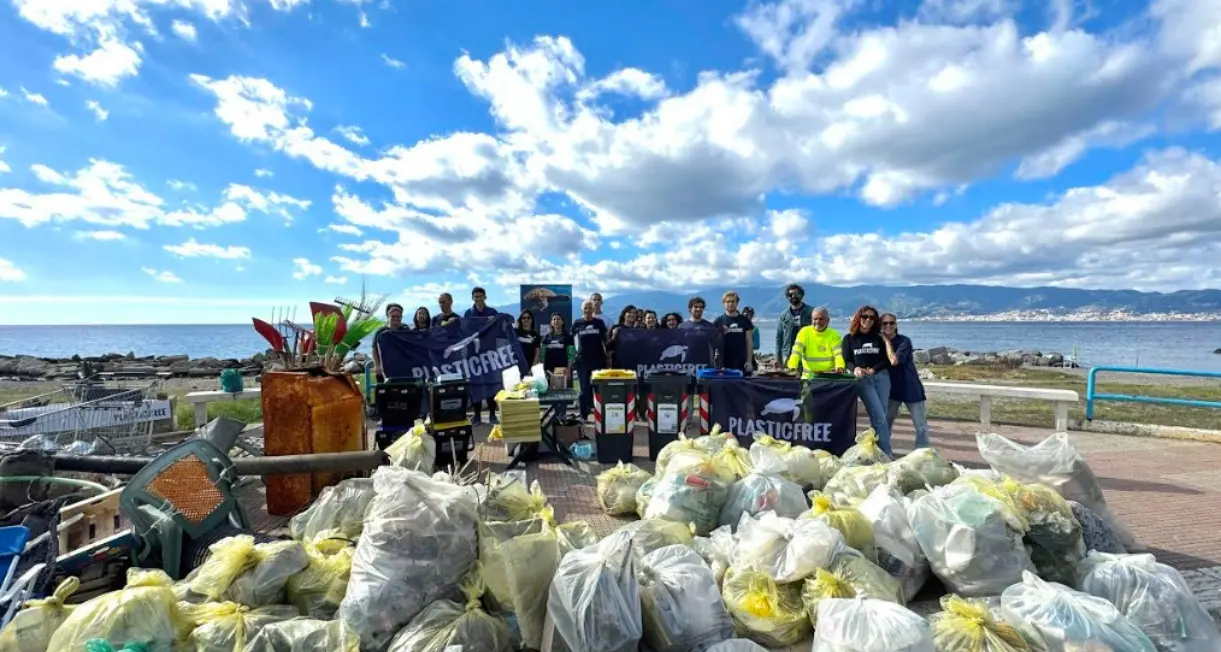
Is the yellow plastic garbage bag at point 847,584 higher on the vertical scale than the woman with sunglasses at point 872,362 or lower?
lower

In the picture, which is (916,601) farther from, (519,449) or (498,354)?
(498,354)

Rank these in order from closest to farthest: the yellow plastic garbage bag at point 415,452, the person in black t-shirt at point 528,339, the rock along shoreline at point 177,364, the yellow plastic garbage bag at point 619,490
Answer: the yellow plastic garbage bag at point 619,490
the yellow plastic garbage bag at point 415,452
the person in black t-shirt at point 528,339
the rock along shoreline at point 177,364

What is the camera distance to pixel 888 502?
362cm

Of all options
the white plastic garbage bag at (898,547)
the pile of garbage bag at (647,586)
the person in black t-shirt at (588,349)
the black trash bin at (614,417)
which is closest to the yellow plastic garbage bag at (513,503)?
the pile of garbage bag at (647,586)

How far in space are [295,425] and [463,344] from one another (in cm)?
410

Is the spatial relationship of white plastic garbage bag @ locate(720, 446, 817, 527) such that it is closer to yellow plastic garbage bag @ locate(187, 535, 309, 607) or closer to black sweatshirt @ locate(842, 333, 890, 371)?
yellow plastic garbage bag @ locate(187, 535, 309, 607)

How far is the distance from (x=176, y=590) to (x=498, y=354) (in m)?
6.64

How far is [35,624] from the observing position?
2.36m

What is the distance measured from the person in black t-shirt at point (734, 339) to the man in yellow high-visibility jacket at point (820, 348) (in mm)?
1629

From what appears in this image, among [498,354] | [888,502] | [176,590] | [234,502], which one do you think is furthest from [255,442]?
[888,502]

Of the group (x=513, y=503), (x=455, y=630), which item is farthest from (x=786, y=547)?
(x=455, y=630)

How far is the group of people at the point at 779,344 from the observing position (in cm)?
670

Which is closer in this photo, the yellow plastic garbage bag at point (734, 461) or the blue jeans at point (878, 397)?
the yellow plastic garbage bag at point (734, 461)

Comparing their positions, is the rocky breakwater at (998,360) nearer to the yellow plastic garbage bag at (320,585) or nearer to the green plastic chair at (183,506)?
the yellow plastic garbage bag at (320,585)
